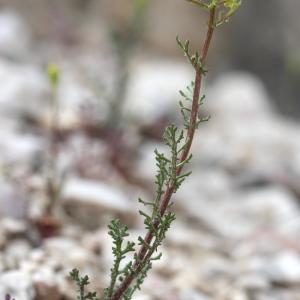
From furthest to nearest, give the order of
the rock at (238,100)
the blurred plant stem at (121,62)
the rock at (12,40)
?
1. the rock at (238,100)
2. the rock at (12,40)
3. the blurred plant stem at (121,62)

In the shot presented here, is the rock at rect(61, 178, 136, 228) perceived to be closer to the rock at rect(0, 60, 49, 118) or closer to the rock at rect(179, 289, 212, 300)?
the rock at rect(179, 289, 212, 300)

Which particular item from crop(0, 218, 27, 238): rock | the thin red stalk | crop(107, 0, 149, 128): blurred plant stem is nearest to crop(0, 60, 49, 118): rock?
crop(107, 0, 149, 128): blurred plant stem

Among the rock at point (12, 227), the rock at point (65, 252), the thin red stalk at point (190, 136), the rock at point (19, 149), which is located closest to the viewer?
the thin red stalk at point (190, 136)

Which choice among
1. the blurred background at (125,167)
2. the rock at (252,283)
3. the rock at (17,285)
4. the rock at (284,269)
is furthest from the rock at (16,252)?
the rock at (284,269)

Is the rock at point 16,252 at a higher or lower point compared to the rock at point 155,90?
lower

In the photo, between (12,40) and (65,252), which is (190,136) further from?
(12,40)

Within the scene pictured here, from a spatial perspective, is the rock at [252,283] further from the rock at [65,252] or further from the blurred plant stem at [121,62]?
the blurred plant stem at [121,62]

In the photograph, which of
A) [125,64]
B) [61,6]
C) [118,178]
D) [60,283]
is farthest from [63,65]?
[60,283]
